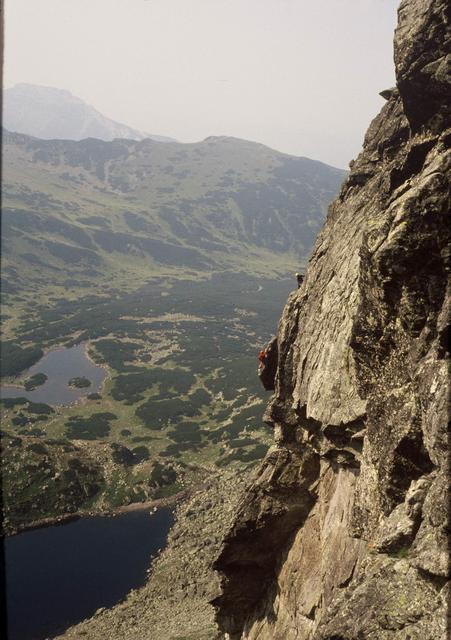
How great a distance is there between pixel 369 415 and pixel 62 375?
122 meters

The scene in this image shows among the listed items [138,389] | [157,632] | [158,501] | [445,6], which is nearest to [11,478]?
[158,501]

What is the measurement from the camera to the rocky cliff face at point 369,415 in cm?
1308

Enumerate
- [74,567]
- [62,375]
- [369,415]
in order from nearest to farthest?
[369,415], [74,567], [62,375]

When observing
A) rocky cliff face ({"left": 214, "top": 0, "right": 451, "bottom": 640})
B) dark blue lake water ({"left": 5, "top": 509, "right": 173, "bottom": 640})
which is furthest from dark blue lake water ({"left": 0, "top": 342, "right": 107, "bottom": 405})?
rocky cliff face ({"left": 214, "top": 0, "right": 451, "bottom": 640})

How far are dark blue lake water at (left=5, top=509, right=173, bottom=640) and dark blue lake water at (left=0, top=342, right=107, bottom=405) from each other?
4867 cm

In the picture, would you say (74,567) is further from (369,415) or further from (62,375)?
(62,375)

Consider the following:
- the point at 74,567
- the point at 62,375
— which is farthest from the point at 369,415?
the point at 62,375

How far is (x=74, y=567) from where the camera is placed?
59844 millimetres

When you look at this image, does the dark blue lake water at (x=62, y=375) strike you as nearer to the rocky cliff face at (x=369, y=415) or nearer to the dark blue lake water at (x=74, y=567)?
the dark blue lake water at (x=74, y=567)

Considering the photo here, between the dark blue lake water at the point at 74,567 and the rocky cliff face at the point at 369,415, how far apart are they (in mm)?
31534

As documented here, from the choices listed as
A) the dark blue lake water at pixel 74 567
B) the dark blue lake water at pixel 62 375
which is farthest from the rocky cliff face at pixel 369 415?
the dark blue lake water at pixel 62 375

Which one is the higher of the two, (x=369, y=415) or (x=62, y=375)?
(x=369, y=415)

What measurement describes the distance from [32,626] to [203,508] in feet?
81.1

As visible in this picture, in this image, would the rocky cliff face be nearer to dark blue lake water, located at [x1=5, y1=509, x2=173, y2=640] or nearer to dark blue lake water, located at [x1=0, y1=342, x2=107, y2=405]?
dark blue lake water, located at [x1=5, y1=509, x2=173, y2=640]
